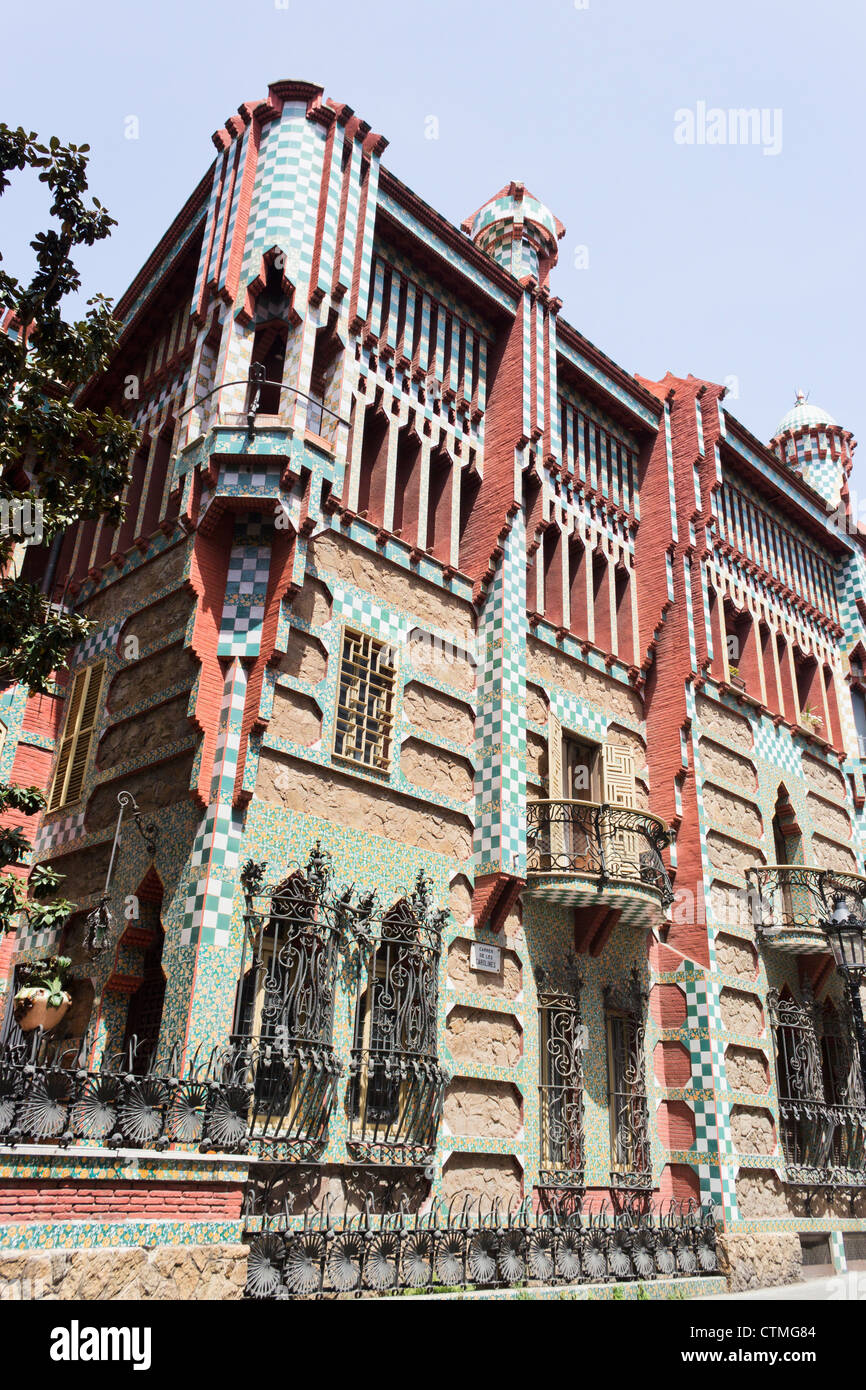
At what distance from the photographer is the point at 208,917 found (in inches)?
407

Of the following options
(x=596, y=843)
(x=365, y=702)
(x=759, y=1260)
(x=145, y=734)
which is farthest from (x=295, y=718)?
(x=759, y=1260)

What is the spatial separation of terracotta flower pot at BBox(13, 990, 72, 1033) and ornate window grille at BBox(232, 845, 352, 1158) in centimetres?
164

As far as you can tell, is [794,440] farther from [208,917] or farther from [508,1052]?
[208,917]

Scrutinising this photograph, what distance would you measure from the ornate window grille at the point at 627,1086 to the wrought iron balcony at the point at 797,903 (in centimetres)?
307

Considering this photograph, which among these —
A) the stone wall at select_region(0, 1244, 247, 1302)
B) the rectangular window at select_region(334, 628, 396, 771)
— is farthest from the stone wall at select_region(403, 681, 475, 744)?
the stone wall at select_region(0, 1244, 247, 1302)

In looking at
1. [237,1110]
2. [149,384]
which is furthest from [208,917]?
[149,384]

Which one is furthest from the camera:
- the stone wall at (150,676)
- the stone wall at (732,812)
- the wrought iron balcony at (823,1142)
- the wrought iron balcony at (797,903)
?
the stone wall at (732,812)

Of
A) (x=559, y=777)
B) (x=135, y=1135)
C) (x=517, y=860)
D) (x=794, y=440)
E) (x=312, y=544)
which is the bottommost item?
(x=135, y=1135)

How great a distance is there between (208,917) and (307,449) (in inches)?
197

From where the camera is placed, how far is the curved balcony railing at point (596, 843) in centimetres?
1377

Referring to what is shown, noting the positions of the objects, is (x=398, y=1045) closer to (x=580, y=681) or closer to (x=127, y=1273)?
(x=127, y=1273)

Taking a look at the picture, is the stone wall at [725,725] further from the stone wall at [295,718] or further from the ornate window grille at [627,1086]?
the stone wall at [295,718]

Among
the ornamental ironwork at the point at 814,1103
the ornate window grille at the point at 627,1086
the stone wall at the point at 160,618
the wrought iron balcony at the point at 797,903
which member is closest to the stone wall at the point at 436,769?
the stone wall at the point at 160,618

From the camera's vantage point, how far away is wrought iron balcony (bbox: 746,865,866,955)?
16953 millimetres
